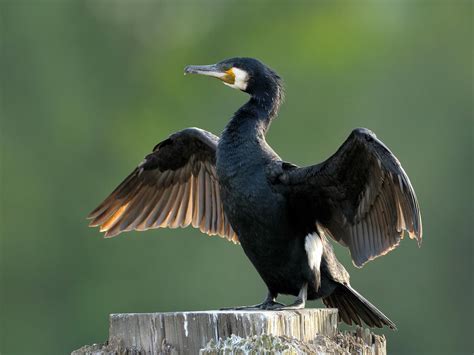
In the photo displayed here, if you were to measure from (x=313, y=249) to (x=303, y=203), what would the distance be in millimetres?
317

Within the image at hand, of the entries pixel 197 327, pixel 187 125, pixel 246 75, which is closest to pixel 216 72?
pixel 246 75

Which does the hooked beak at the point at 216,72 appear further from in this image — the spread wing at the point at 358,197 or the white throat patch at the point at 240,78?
the spread wing at the point at 358,197

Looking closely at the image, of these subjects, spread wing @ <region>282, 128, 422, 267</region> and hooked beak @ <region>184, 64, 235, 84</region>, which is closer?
spread wing @ <region>282, 128, 422, 267</region>

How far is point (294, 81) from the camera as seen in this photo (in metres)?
24.0

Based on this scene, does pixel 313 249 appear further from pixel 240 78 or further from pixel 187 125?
pixel 187 125

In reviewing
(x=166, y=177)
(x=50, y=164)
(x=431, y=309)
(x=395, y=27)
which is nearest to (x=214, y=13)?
(x=395, y=27)

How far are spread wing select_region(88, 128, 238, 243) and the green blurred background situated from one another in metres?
9.82

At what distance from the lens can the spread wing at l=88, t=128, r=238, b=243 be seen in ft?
28.7

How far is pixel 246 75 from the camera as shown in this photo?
313 inches

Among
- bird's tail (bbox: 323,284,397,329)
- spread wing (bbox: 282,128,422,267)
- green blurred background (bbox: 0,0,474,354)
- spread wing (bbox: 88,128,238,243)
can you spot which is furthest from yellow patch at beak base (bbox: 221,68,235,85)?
green blurred background (bbox: 0,0,474,354)

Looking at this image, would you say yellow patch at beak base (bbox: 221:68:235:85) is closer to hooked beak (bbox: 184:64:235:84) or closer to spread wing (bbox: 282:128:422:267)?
hooked beak (bbox: 184:64:235:84)

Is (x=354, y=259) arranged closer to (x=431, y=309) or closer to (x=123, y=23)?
(x=431, y=309)

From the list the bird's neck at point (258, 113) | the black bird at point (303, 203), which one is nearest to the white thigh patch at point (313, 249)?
the black bird at point (303, 203)

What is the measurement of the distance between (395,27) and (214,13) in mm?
4578
